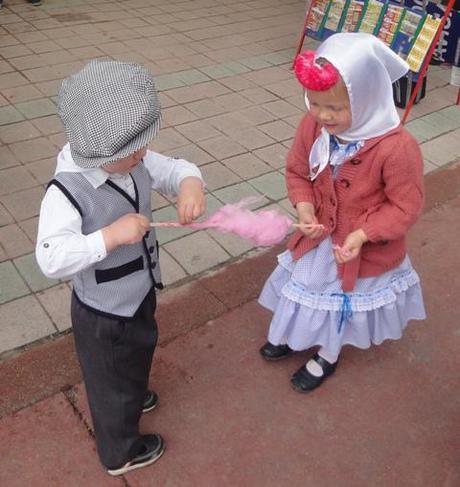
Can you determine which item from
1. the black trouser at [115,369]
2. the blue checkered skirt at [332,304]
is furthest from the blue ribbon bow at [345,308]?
the black trouser at [115,369]

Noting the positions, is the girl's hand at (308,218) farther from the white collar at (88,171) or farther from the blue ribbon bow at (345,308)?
the white collar at (88,171)

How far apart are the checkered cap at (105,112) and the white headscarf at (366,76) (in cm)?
70

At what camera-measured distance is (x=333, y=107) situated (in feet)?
6.53

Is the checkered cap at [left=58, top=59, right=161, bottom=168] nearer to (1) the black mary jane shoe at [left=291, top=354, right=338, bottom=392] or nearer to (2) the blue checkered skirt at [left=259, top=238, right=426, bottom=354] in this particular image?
(2) the blue checkered skirt at [left=259, top=238, right=426, bottom=354]

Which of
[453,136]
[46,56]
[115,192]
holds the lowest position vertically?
[46,56]

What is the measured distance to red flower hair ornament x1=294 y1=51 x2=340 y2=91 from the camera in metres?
1.88

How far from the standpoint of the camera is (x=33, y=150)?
168 inches

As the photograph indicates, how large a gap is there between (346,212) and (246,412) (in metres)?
1.03

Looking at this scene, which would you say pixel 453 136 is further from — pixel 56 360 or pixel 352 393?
pixel 56 360

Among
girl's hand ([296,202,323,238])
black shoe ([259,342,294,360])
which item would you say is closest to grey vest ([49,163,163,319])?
girl's hand ([296,202,323,238])

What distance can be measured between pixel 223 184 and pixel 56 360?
1.89m

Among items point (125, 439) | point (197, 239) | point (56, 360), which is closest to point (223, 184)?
point (197, 239)

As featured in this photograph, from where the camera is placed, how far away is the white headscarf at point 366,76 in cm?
190

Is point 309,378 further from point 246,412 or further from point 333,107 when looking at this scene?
point 333,107
